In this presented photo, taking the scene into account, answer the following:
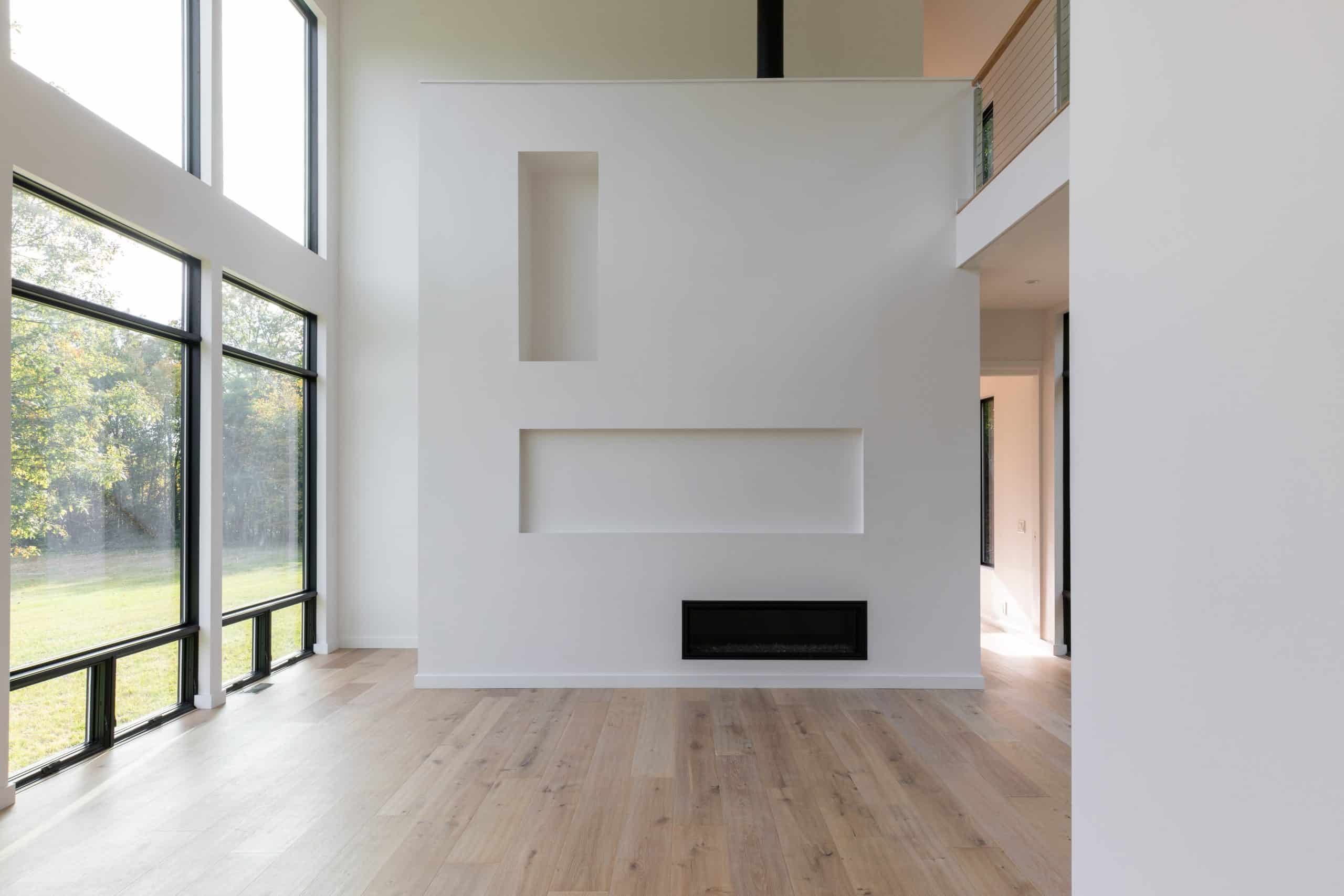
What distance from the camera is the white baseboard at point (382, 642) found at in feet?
21.0

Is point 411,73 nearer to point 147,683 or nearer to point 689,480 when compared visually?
point 689,480

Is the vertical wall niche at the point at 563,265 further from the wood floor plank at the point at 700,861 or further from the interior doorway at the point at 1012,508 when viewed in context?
the wood floor plank at the point at 700,861

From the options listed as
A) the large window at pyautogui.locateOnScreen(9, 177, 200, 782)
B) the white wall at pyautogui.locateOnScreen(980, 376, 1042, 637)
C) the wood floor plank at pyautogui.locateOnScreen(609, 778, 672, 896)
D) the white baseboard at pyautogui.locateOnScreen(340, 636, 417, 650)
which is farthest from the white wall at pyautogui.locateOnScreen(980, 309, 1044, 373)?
the large window at pyautogui.locateOnScreen(9, 177, 200, 782)

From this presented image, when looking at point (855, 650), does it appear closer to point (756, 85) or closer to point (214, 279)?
point (756, 85)

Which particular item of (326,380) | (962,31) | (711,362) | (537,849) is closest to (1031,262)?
(711,362)

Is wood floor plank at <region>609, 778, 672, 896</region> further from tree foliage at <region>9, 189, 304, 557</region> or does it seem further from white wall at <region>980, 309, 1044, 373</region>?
white wall at <region>980, 309, 1044, 373</region>

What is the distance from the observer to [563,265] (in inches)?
224

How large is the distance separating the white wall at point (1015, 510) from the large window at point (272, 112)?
5.98 metres

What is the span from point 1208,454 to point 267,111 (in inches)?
246

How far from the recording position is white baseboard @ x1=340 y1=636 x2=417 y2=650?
639 centimetres

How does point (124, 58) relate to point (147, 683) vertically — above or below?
above

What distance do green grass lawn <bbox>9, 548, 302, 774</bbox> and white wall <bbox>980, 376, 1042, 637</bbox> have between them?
18.5ft

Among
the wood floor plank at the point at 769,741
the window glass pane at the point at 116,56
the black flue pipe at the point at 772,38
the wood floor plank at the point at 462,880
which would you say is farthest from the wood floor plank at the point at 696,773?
the black flue pipe at the point at 772,38

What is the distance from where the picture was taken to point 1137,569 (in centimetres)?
112
